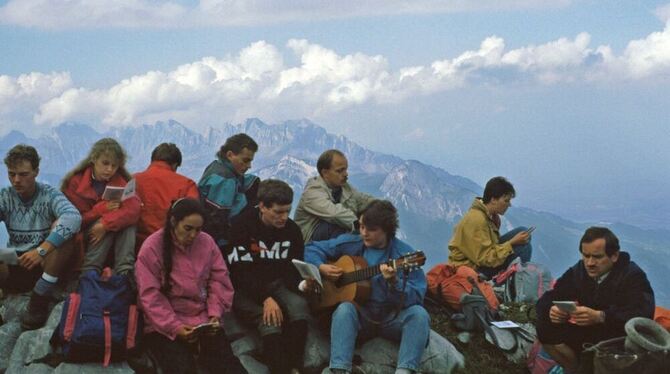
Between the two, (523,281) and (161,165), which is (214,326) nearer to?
(161,165)

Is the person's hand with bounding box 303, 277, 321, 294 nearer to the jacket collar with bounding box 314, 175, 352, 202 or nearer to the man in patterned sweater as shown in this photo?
the jacket collar with bounding box 314, 175, 352, 202

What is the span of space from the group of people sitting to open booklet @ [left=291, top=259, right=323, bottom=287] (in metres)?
0.37

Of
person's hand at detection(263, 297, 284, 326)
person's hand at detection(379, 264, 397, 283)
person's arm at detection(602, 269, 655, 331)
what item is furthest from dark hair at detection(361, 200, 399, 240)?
person's arm at detection(602, 269, 655, 331)

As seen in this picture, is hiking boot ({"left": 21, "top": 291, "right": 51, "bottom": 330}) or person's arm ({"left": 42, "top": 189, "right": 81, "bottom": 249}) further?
hiking boot ({"left": 21, "top": 291, "right": 51, "bottom": 330})

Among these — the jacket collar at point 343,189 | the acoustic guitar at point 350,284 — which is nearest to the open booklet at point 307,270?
the acoustic guitar at point 350,284

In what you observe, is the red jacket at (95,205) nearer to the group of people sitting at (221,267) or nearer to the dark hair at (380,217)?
the group of people sitting at (221,267)

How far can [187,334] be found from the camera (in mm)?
7035

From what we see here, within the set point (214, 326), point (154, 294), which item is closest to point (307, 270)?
point (214, 326)

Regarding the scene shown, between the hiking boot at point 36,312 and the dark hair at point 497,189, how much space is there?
18.4 feet

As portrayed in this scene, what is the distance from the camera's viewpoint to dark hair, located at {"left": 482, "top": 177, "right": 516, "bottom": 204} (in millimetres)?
10109

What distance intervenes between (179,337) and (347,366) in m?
1.64

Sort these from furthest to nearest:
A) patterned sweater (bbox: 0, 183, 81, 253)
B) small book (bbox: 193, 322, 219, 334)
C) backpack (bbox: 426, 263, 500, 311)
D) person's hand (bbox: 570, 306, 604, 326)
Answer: backpack (bbox: 426, 263, 500, 311) → patterned sweater (bbox: 0, 183, 81, 253) → person's hand (bbox: 570, 306, 604, 326) → small book (bbox: 193, 322, 219, 334)

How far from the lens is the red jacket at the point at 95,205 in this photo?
26.2 ft

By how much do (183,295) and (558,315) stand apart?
3.64m
